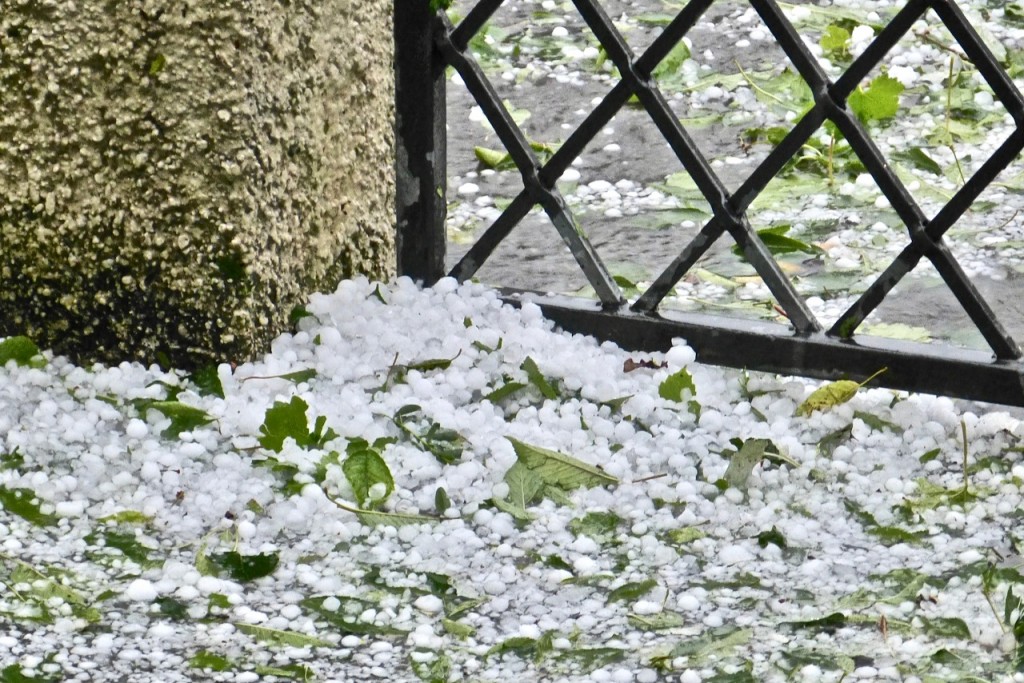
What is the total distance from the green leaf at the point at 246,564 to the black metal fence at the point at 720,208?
2.38ft

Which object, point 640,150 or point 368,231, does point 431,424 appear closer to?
point 368,231

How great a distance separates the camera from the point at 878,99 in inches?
113

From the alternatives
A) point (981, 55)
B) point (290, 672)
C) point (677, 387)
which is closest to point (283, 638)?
point (290, 672)

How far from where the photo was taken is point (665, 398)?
6.29 ft

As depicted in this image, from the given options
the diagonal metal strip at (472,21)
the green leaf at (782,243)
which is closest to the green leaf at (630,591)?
the diagonal metal strip at (472,21)

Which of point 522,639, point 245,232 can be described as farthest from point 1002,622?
point 245,232

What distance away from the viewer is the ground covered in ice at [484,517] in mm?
1389

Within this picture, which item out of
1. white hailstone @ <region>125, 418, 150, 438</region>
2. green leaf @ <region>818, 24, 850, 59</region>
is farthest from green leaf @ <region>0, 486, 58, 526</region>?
green leaf @ <region>818, 24, 850, 59</region>

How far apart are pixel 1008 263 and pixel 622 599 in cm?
138

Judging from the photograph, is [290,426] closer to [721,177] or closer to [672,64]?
[721,177]

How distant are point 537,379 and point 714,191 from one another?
372 mm

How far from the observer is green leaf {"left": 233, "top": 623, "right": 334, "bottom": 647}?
139 centimetres

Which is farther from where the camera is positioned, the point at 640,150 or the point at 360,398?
the point at 640,150

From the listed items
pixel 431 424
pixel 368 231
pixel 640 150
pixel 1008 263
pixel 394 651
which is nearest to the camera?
pixel 394 651
